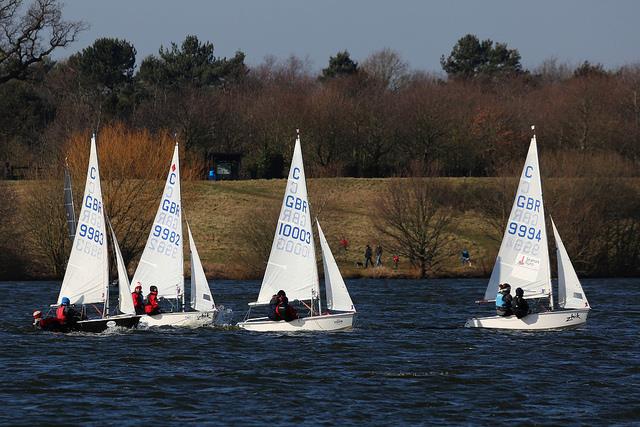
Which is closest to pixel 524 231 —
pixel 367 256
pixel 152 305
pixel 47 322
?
pixel 152 305

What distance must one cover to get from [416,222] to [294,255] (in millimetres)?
Result: 41915

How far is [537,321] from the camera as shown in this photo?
1827 inches

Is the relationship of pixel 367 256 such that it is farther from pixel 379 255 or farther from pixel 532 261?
pixel 532 261

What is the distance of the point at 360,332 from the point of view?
4912 cm

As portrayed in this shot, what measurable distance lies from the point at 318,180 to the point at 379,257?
2056cm

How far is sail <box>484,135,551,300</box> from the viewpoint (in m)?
47.8

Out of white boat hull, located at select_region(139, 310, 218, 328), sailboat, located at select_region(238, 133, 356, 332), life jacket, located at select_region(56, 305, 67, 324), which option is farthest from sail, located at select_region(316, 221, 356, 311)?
life jacket, located at select_region(56, 305, 67, 324)

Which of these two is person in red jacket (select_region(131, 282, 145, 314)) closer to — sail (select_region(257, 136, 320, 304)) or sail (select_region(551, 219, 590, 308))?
A: sail (select_region(257, 136, 320, 304))

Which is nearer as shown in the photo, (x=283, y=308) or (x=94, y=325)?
(x=283, y=308)

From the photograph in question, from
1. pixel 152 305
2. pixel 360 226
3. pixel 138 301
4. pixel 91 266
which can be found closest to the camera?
pixel 91 266

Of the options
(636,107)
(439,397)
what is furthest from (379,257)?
(439,397)

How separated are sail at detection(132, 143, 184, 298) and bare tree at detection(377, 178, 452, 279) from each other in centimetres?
3720

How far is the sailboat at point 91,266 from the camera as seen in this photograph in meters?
46.2

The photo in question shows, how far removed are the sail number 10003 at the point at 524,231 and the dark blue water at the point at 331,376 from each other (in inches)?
138
